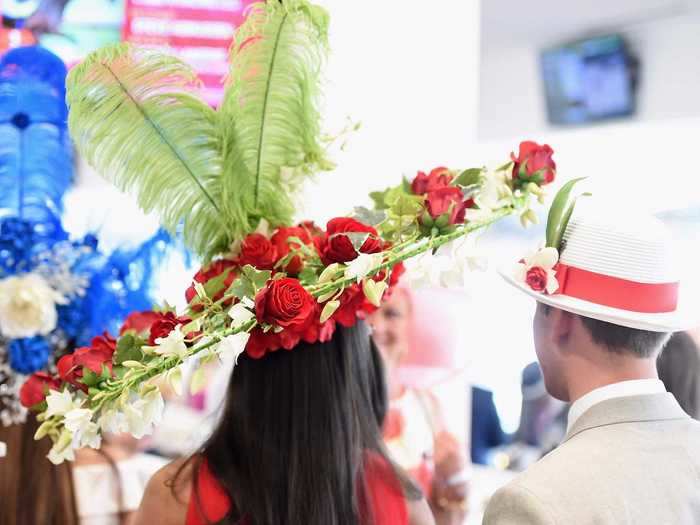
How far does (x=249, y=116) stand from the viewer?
68.5 inches

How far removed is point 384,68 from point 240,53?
4.03 ft

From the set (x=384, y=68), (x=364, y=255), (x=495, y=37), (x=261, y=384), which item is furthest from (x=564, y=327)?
(x=495, y=37)

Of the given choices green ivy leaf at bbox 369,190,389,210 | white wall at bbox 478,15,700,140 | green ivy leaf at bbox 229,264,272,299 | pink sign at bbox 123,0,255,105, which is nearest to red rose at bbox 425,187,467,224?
green ivy leaf at bbox 369,190,389,210

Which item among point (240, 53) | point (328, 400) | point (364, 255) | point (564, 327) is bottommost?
point (328, 400)

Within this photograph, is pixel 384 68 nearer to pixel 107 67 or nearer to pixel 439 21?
pixel 439 21

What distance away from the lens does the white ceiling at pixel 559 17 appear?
3510 millimetres

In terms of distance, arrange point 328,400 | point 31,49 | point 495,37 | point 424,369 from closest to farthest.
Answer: point 328,400, point 31,49, point 424,369, point 495,37

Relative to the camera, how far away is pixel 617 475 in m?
1.37

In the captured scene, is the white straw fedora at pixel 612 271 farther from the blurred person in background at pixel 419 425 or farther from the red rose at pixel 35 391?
the blurred person in background at pixel 419 425

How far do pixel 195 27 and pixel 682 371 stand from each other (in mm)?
1881

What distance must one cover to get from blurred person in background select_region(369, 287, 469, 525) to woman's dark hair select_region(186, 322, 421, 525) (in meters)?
1.04

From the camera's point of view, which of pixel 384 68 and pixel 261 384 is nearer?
pixel 261 384

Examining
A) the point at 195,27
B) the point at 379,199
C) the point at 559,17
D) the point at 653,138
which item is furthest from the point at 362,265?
the point at 559,17

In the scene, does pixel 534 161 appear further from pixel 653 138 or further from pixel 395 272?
pixel 653 138
